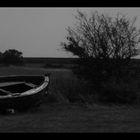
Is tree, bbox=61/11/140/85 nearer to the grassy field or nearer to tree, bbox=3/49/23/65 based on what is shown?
the grassy field

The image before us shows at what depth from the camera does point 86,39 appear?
20.8 m

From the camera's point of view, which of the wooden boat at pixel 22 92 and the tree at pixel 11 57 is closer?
the wooden boat at pixel 22 92

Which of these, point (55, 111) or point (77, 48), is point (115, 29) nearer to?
point (77, 48)

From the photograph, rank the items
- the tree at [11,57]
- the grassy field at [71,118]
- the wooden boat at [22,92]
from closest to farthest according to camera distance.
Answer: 1. the grassy field at [71,118]
2. the wooden boat at [22,92]
3. the tree at [11,57]

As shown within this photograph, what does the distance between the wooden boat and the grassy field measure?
0.40 metres

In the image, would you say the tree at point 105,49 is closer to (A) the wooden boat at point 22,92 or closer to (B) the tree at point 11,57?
(A) the wooden boat at point 22,92

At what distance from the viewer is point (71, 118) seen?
12.8 m

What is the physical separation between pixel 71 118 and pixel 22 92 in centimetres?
373

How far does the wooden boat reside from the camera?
13.7m

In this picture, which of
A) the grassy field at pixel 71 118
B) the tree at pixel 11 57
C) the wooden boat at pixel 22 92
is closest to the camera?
the grassy field at pixel 71 118

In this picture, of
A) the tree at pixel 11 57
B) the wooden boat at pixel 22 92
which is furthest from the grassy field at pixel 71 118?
the tree at pixel 11 57

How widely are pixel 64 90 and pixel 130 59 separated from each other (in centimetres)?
429

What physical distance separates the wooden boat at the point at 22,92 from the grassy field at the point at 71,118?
0.40 meters

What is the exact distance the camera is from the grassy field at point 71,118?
1076 cm
